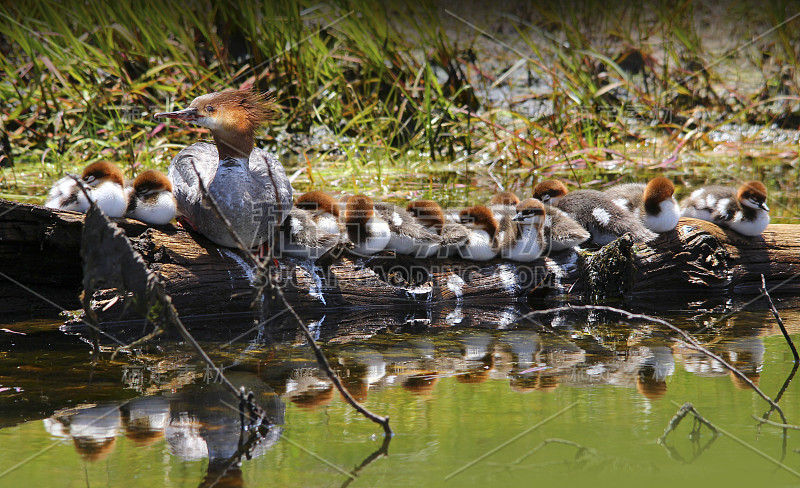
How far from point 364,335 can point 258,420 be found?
4.52 feet

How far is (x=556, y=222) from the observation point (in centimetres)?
486

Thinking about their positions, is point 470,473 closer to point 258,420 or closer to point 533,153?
point 258,420

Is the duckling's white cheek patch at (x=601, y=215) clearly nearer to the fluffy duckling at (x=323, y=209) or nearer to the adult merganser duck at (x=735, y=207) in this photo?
the adult merganser duck at (x=735, y=207)

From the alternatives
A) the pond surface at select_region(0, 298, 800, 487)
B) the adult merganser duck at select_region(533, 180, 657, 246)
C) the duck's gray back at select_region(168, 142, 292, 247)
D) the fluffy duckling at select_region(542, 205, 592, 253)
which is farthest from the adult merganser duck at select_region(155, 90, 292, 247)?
the adult merganser duck at select_region(533, 180, 657, 246)

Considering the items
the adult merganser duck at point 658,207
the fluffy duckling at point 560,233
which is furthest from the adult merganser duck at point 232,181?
the adult merganser duck at point 658,207

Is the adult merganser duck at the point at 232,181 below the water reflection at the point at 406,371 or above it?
above

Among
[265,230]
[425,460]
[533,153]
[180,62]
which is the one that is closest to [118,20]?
[180,62]

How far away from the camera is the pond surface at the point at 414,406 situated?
2545 mm

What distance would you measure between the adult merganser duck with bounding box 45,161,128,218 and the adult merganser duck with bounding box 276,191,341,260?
0.85 metres

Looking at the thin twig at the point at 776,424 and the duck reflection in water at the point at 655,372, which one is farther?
the duck reflection in water at the point at 655,372

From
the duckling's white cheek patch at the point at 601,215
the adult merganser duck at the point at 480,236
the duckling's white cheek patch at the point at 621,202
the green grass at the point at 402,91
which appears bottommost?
the adult merganser duck at the point at 480,236

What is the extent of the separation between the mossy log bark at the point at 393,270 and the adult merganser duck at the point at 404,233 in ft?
0.26

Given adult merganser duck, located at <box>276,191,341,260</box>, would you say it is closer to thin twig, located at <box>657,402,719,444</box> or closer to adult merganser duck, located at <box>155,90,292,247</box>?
adult merganser duck, located at <box>155,90,292,247</box>

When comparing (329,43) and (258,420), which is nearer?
(258,420)
